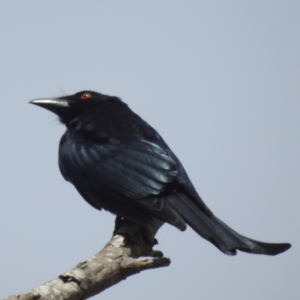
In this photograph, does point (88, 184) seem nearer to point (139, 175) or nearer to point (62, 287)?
point (139, 175)

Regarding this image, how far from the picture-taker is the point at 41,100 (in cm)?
787

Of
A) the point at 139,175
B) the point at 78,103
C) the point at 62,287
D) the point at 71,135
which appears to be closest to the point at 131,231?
the point at 139,175

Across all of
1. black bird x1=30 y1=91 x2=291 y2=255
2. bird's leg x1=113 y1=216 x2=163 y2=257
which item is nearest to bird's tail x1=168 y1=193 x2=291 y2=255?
black bird x1=30 y1=91 x2=291 y2=255

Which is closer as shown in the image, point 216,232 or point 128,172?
point 216,232

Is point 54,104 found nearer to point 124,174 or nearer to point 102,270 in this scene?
point 124,174

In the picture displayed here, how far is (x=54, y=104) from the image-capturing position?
7.84 metres

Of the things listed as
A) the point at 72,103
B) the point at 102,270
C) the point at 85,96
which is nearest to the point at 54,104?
the point at 72,103

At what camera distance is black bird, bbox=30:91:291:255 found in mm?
5348

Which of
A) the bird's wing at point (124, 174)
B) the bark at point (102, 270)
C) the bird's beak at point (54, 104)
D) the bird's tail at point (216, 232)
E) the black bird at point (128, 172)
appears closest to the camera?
the bark at point (102, 270)

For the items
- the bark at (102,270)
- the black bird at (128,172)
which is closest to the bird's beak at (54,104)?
the black bird at (128,172)

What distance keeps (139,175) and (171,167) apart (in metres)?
0.31

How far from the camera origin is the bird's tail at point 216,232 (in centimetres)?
491

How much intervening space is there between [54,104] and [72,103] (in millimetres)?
221

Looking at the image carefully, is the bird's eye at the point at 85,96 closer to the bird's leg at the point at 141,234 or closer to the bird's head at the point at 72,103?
the bird's head at the point at 72,103
